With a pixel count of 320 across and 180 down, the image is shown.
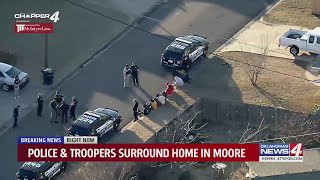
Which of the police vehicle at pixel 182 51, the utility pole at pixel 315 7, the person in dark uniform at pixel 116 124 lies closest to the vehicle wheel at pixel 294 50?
the police vehicle at pixel 182 51

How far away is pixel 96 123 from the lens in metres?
49.8

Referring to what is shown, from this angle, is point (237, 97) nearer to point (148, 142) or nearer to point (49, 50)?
point (148, 142)

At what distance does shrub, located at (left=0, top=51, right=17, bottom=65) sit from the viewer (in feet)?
187

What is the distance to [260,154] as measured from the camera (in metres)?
46.8

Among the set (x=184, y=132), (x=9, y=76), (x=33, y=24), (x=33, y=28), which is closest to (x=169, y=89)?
(x=184, y=132)

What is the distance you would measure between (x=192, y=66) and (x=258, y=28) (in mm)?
6063

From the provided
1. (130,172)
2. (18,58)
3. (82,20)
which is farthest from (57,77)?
(130,172)

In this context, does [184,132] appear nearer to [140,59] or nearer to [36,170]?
[36,170]

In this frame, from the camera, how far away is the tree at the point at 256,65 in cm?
5472

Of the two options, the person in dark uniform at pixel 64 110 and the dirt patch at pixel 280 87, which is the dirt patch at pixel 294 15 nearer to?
the dirt patch at pixel 280 87

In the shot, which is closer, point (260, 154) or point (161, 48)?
point (260, 154)

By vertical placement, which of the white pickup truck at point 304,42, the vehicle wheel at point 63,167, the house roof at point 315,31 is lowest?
the vehicle wheel at point 63,167

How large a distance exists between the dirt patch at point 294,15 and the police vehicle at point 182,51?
244 inches

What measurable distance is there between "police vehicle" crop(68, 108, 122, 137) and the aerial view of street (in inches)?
2.1
